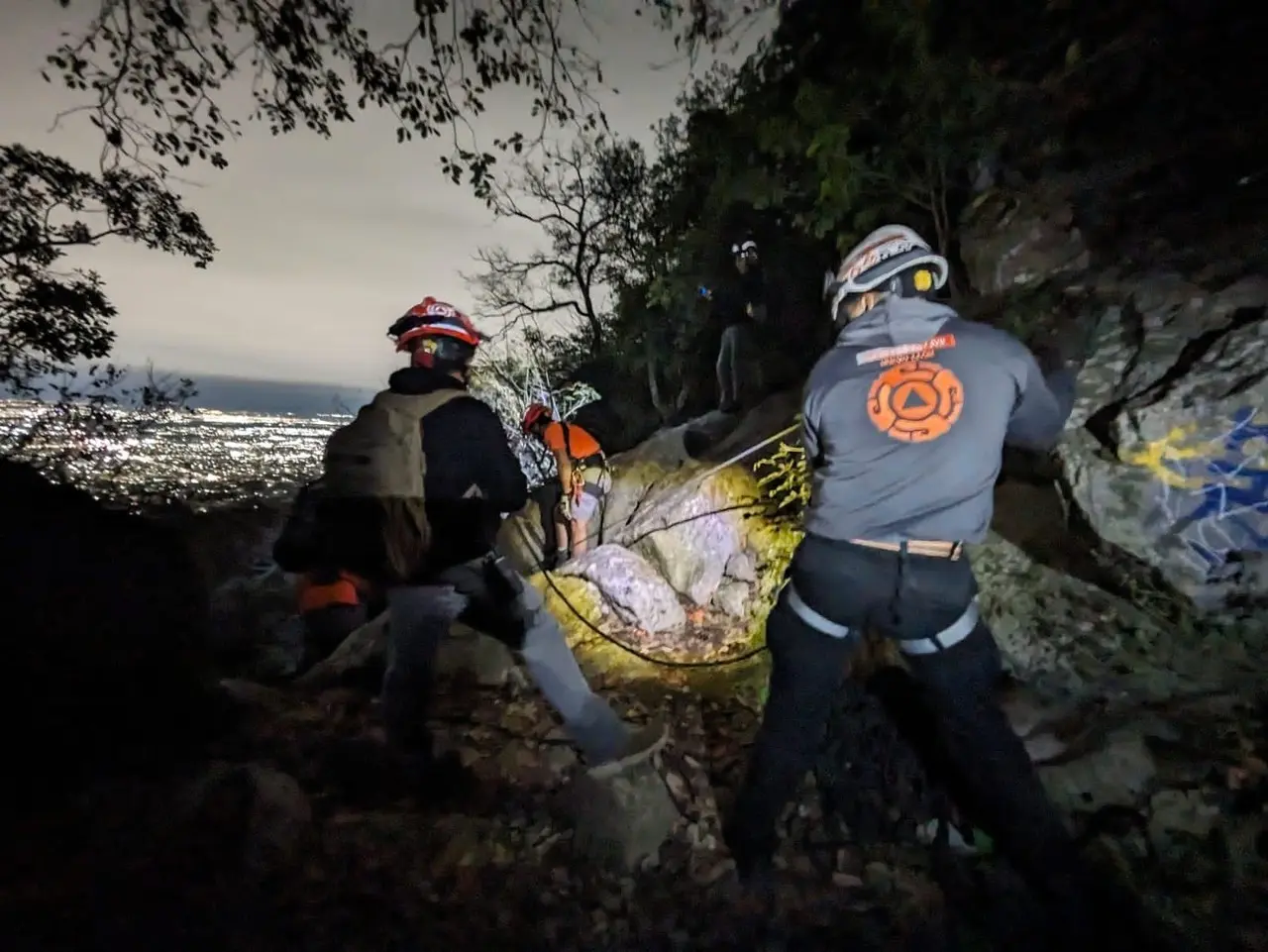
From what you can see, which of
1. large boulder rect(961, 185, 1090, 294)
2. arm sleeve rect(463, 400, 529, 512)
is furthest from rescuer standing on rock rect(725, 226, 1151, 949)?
large boulder rect(961, 185, 1090, 294)

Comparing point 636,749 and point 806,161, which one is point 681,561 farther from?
point 806,161

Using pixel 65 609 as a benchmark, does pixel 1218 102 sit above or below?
above

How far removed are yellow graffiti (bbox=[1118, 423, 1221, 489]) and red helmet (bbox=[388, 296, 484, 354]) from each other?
350cm

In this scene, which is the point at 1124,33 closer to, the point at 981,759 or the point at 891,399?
the point at 891,399

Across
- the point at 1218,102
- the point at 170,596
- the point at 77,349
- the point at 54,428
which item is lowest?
the point at 170,596

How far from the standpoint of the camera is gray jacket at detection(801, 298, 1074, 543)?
2.28 m

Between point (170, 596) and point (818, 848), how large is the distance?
7.06m

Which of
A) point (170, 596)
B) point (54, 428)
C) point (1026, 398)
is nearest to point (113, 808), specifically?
point (1026, 398)

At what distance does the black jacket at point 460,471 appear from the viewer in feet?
10.4

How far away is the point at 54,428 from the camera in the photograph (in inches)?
372

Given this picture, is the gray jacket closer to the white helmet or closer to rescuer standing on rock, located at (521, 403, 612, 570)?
the white helmet

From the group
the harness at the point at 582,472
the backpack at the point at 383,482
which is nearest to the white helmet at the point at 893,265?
the backpack at the point at 383,482

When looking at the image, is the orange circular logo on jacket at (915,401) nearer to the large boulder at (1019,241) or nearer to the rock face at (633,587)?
the rock face at (633,587)

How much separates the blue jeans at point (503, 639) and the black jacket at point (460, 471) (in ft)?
0.50
